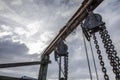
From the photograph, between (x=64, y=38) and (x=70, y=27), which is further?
(x=64, y=38)

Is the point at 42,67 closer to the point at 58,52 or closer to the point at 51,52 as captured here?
the point at 51,52

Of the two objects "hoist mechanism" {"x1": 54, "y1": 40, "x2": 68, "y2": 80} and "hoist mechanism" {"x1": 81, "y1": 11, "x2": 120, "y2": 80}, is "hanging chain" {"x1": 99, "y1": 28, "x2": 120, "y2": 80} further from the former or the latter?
"hoist mechanism" {"x1": 54, "y1": 40, "x2": 68, "y2": 80}

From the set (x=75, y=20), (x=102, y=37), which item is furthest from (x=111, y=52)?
(x=75, y=20)

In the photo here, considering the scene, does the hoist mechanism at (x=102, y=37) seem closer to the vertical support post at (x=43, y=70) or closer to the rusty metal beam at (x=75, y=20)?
the rusty metal beam at (x=75, y=20)

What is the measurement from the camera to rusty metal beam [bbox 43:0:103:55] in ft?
15.4

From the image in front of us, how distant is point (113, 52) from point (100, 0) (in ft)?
6.07

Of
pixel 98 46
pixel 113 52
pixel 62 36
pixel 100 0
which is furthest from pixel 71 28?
pixel 113 52

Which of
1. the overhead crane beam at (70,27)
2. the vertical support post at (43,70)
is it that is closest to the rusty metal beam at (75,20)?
the overhead crane beam at (70,27)

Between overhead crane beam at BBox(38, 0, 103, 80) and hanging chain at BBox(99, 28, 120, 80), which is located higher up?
overhead crane beam at BBox(38, 0, 103, 80)

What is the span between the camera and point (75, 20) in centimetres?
547

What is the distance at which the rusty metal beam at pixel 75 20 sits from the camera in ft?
15.4

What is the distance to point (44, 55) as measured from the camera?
752cm

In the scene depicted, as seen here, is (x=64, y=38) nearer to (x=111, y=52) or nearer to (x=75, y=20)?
(x=75, y=20)

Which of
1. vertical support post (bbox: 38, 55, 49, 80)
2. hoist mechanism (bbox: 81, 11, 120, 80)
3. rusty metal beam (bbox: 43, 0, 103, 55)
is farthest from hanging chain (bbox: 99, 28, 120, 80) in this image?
vertical support post (bbox: 38, 55, 49, 80)
